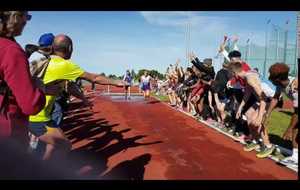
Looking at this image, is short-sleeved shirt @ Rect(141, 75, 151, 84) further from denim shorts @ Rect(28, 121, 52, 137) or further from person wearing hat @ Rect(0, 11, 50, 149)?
person wearing hat @ Rect(0, 11, 50, 149)

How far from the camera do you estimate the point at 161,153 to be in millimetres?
7688

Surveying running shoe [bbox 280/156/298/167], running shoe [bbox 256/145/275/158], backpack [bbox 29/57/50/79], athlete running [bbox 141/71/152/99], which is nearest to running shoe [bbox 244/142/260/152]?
running shoe [bbox 256/145/275/158]

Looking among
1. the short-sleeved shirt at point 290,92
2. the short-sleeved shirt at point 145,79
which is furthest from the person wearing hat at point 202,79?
the short-sleeved shirt at point 145,79

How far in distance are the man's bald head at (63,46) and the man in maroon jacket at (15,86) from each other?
1.37 m

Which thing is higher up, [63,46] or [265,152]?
[63,46]

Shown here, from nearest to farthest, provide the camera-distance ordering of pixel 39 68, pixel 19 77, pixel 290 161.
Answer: pixel 19 77
pixel 39 68
pixel 290 161

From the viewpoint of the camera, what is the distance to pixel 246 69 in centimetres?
812

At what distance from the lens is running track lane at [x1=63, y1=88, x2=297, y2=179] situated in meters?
6.18

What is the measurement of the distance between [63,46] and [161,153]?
3.87m

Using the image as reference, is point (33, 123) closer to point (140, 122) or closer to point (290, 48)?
point (140, 122)

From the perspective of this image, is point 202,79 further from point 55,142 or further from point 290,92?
point 55,142

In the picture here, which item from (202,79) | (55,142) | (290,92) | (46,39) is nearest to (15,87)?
(55,142)

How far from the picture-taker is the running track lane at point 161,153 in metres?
6.18
